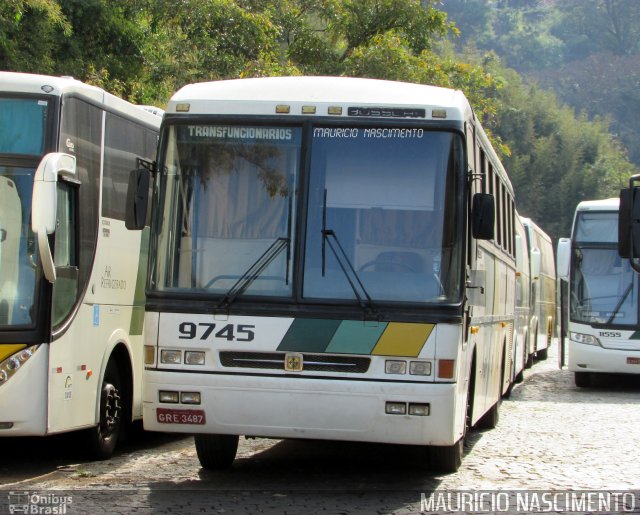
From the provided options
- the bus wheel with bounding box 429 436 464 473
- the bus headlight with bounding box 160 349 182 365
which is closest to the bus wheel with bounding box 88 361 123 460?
the bus headlight with bounding box 160 349 182 365

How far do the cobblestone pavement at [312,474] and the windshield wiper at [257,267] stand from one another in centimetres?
147

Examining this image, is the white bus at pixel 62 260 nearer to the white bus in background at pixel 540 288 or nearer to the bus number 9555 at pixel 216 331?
the bus number 9555 at pixel 216 331

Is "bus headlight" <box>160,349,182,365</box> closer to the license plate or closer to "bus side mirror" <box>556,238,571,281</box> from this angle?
the license plate

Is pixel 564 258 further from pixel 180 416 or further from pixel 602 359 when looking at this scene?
pixel 180 416

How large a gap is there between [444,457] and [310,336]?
1.83m

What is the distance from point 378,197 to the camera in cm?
883

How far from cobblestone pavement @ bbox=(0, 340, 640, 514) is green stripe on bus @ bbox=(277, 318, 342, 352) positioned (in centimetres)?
107

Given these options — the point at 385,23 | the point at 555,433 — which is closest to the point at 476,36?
the point at 385,23

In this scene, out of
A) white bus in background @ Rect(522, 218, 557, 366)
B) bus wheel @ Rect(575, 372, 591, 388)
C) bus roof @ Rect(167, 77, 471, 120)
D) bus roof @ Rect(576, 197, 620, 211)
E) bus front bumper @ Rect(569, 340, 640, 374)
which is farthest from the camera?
white bus in background @ Rect(522, 218, 557, 366)

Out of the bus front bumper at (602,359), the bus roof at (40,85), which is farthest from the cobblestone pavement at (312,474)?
the bus front bumper at (602,359)

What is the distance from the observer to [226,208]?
29.3ft

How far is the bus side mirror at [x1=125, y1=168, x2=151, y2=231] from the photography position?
347 inches

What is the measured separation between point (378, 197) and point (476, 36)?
161780 millimetres

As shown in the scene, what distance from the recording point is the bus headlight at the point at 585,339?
20750mm
